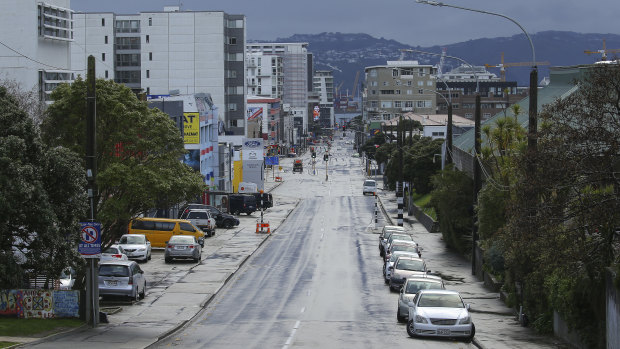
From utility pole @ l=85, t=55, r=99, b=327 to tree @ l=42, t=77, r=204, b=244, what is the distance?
5.62 metres

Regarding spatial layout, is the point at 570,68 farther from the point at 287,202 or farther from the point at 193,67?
the point at 193,67

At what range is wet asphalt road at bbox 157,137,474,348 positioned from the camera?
27.7 m

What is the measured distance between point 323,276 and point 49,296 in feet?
66.7

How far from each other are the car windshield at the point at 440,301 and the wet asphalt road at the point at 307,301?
1.18 metres

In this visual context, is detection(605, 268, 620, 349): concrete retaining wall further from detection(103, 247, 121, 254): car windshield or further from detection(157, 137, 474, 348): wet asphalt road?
detection(103, 247, 121, 254): car windshield

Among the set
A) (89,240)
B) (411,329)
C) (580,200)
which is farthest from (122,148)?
(580,200)

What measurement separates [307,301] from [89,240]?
12.4 m

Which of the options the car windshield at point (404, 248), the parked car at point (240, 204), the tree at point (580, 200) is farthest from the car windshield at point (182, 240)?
the parked car at point (240, 204)

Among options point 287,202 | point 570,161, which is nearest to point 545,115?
point 570,161

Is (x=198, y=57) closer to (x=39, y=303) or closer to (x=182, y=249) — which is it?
(x=182, y=249)

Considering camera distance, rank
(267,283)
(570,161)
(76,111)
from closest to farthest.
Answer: (570,161)
(76,111)
(267,283)

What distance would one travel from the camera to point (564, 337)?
27.9m

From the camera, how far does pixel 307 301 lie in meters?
38.1

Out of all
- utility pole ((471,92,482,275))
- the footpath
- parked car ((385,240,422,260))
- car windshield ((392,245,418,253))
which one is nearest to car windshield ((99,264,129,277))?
the footpath
